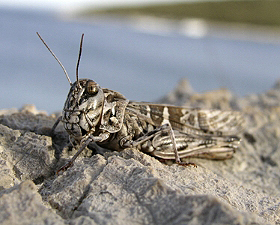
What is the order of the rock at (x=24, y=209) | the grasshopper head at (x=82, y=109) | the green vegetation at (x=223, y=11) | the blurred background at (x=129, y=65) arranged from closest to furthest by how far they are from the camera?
the rock at (x=24, y=209)
the grasshopper head at (x=82, y=109)
the blurred background at (x=129, y=65)
the green vegetation at (x=223, y=11)

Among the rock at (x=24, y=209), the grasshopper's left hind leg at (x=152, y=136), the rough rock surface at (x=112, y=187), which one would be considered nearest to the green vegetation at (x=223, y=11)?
the grasshopper's left hind leg at (x=152, y=136)

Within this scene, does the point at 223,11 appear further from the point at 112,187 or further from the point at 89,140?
the point at 112,187

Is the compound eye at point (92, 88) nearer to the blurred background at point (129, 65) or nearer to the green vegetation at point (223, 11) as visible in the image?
the blurred background at point (129, 65)

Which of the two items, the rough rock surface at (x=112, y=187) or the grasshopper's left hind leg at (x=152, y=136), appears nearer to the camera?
the rough rock surface at (x=112, y=187)

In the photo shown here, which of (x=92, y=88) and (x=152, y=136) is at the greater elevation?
(x=92, y=88)

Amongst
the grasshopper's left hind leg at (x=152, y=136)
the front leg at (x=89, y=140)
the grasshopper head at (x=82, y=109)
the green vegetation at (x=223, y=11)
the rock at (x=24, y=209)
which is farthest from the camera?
the green vegetation at (x=223, y=11)

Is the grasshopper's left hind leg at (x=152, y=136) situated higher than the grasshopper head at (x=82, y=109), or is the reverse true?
the grasshopper head at (x=82, y=109)

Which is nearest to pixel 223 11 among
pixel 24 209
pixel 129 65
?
pixel 129 65

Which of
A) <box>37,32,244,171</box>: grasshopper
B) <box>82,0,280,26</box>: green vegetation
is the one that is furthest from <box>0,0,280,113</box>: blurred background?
<box>82,0,280,26</box>: green vegetation

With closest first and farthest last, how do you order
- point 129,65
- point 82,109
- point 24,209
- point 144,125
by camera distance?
point 24,209
point 82,109
point 144,125
point 129,65
